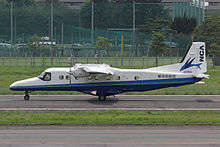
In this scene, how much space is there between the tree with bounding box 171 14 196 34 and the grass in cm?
5383

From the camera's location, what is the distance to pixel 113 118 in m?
22.0

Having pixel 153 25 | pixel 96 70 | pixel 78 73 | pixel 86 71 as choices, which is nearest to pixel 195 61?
pixel 96 70

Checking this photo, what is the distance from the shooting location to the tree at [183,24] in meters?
76.8

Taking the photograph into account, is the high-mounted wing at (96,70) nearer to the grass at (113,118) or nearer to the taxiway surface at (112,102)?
the taxiway surface at (112,102)

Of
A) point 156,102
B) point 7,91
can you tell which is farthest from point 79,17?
point 156,102

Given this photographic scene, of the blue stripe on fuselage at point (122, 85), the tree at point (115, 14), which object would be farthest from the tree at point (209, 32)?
the blue stripe on fuselage at point (122, 85)

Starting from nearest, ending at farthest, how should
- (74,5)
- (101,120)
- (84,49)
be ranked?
(101,120)
(84,49)
(74,5)

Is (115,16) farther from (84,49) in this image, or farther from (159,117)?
(159,117)

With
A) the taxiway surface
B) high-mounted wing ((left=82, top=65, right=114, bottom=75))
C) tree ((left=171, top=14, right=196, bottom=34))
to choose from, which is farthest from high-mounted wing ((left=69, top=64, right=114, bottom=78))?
tree ((left=171, top=14, right=196, bottom=34))

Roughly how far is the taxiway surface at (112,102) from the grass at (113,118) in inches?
76.0

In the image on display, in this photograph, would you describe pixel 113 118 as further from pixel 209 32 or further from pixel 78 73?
pixel 209 32

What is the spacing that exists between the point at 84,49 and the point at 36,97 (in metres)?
42.1

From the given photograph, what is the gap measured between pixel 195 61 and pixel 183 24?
48.4 m

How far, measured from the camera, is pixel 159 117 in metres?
22.5
